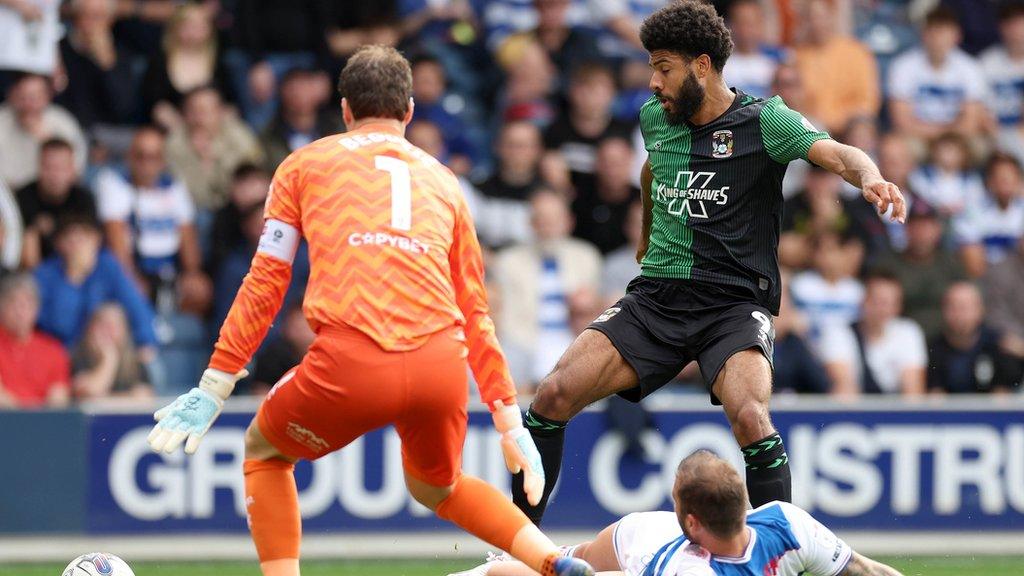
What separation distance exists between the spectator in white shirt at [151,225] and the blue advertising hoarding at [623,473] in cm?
123

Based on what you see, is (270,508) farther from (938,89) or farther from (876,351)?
(938,89)

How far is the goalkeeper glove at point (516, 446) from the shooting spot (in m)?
5.92

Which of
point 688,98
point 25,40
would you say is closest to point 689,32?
point 688,98

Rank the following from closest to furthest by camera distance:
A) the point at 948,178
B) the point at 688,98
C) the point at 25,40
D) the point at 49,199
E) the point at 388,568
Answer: the point at 688,98
the point at 388,568
the point at 49,199
the point at 25,40
the point at 948,178

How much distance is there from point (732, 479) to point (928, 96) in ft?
28.7

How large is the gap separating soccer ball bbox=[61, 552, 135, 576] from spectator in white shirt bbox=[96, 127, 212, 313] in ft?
15.8

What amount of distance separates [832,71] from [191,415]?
8.39 metres

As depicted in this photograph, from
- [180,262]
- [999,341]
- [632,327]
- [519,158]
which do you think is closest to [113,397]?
[180,262]

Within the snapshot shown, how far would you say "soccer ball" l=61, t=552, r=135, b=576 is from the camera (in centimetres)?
655

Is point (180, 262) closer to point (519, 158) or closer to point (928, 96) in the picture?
point (519, 158)

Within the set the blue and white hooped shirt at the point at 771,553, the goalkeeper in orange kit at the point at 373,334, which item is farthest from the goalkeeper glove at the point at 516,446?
the blue and white hooped shirt at the point at 771,553

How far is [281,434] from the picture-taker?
5777 millimetres

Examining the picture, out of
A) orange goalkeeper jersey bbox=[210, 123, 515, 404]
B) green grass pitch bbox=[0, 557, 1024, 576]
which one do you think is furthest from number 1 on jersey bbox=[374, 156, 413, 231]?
green grass pitch bbox=[0, 557, 1024, 576]

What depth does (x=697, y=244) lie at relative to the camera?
22.3 ft
